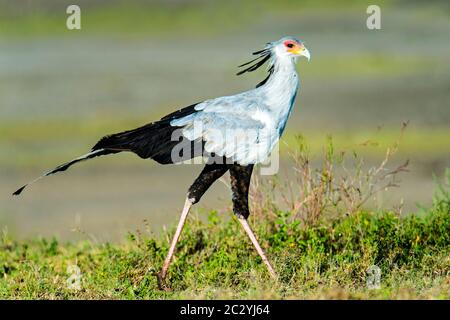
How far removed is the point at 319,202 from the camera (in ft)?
23.6

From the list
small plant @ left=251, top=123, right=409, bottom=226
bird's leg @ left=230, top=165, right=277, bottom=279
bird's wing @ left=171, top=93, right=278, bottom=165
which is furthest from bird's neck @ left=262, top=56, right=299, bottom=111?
small plant @ left=251, top=123, right=409, bottom=226

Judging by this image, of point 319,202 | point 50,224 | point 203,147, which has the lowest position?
point 50,224

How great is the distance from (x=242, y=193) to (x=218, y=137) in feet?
1.49

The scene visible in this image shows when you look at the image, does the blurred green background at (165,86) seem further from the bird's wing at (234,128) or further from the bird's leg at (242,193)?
the bird's wing at (234,128)

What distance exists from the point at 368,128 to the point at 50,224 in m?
4.31

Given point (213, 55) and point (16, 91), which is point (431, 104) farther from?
point (16, 91)

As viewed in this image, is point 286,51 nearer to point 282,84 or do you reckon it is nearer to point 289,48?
point 289,48

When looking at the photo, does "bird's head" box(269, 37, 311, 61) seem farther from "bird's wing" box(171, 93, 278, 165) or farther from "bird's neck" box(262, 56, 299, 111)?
"bird's wing" box(171, 93, 278, 165)

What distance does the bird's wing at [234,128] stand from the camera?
6.23m

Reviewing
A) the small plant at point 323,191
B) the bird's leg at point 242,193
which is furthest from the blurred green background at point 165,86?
the bird's leg at point 242,193

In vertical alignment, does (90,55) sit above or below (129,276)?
above

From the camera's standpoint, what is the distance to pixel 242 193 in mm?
6488

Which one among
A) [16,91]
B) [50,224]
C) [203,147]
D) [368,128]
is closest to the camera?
[203,147]
